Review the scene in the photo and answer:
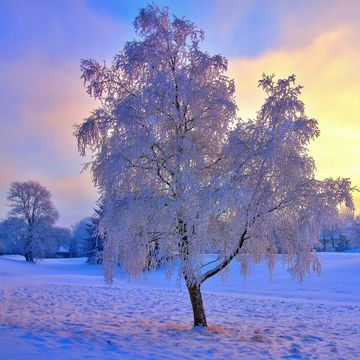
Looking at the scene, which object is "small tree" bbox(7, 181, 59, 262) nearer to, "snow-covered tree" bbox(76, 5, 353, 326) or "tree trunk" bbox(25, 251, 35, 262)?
"tree trunk" bbox(25, 251, 35, 262)

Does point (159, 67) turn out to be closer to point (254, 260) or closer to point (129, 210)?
point (129, 210)

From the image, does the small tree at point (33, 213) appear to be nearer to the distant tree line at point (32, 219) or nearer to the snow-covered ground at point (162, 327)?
the distant tree line at point (32, 219)

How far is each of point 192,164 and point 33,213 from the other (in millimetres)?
43210

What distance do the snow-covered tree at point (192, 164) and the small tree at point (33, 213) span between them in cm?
4055

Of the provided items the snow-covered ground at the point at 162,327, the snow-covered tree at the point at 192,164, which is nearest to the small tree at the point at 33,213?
the snow-covered ground at the point at 162,327

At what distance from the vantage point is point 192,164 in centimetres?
967

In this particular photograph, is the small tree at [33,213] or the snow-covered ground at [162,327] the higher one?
the small tree at [33,213]

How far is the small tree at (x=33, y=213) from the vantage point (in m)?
47.7

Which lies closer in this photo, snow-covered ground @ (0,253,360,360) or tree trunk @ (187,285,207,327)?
snow-covered ground @ (0,253,360,360)

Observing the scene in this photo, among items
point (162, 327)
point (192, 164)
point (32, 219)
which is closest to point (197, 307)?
point (162, 327)

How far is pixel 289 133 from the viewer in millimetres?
8891

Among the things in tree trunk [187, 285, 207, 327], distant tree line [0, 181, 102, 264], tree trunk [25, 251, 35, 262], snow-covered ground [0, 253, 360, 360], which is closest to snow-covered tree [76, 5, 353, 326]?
tree trunk [187, 285, 207, 327]

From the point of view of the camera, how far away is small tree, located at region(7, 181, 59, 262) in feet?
156

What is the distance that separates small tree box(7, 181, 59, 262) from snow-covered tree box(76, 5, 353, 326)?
1596 inches
